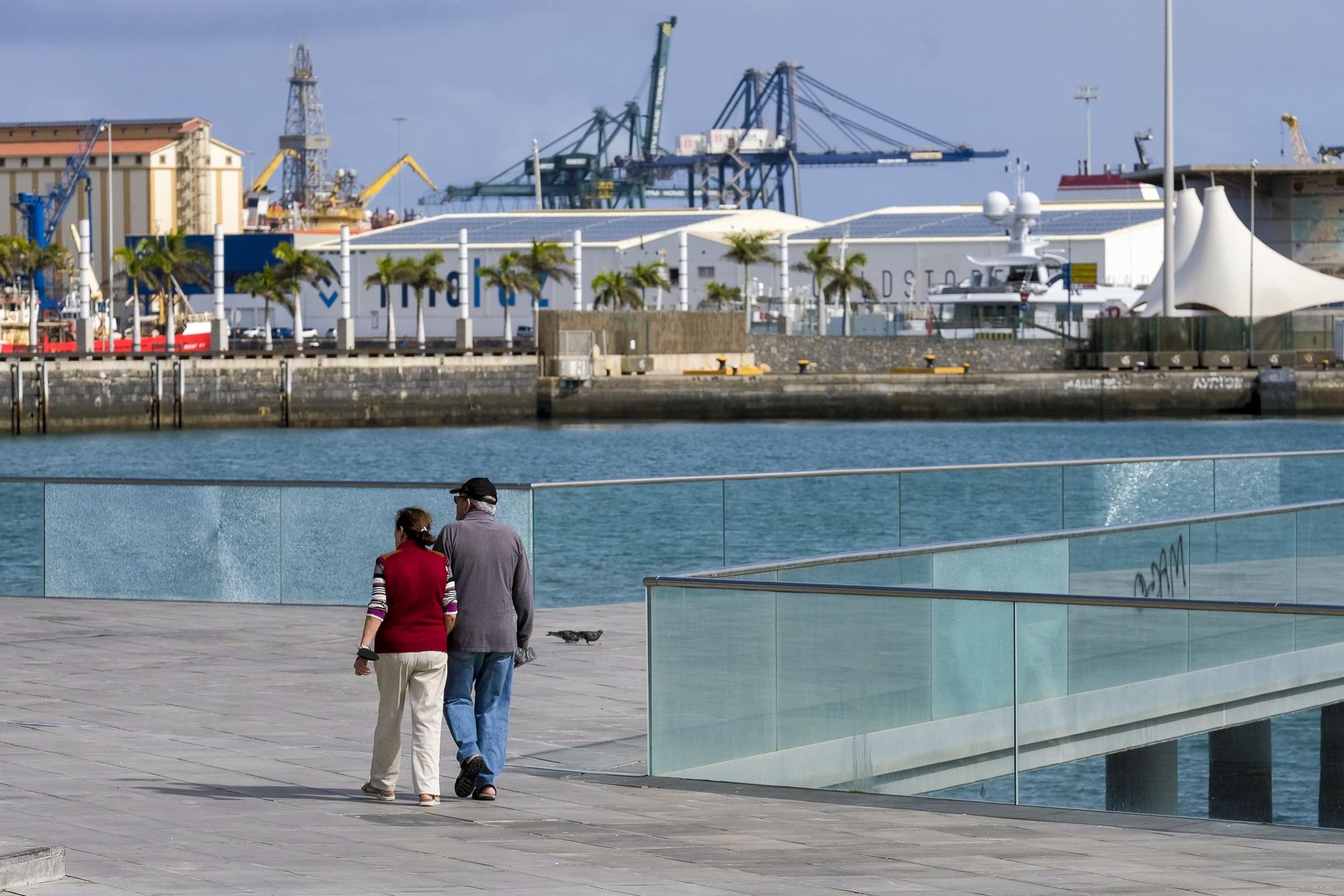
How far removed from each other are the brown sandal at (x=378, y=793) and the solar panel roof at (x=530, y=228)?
102637mm

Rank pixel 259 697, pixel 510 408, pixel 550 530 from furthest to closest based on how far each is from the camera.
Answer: pixel 510 408 < pixel 550 530 < pixel 259 697

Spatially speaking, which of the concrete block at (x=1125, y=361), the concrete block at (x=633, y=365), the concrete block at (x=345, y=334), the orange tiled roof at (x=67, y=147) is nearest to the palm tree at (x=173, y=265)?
the concrete block at (x=345, y=334)

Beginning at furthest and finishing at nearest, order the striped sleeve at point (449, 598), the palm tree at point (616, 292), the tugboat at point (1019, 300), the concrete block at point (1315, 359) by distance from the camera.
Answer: the palm tree at point (616, 292), the tugboat at point (1019, 300), the concrete block at point (1315, 359), the striped sleeve at point (449, 598)

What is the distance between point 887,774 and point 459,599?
81.6 inches

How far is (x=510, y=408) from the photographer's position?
266 ft

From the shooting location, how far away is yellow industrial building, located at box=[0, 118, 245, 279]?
141875 millimetres

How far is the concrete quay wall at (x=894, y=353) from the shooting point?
77562 mm

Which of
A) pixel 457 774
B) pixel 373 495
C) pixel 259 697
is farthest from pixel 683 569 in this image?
pixel 457 774

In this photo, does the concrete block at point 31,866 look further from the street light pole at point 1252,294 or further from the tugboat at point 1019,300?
the tugboat at point 1019,300

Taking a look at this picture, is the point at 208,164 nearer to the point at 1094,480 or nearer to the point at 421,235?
the point at 421,235

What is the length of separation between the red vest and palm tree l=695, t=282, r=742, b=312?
90.9 meters

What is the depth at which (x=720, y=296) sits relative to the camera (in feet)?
339

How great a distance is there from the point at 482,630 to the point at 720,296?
94636mm

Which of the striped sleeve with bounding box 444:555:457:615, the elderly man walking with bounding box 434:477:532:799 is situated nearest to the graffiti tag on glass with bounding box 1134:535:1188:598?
the elderly man walking with bounding box 434:477:532:799
